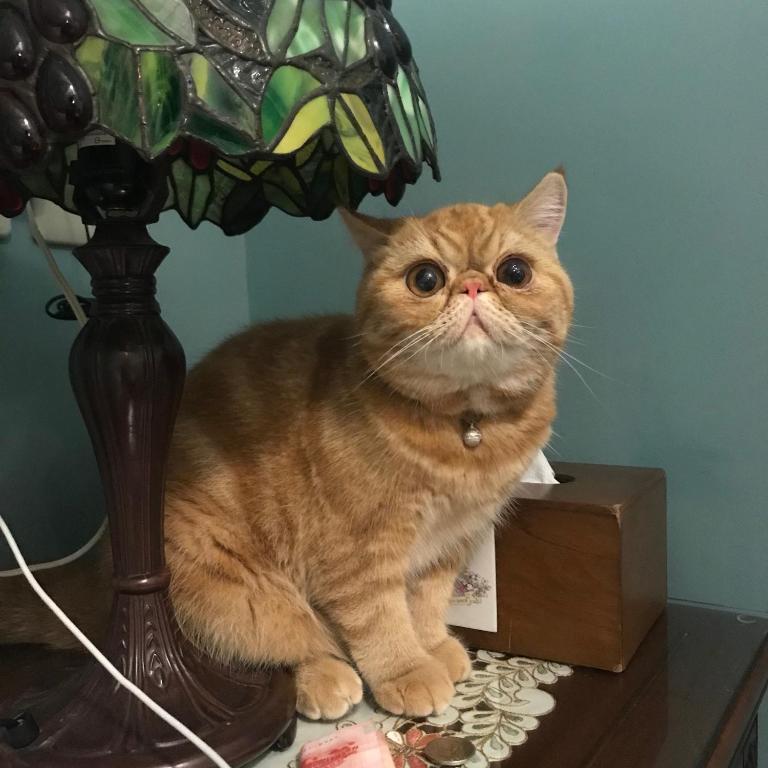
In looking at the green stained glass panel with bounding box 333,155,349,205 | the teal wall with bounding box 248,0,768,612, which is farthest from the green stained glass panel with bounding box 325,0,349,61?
the teal wall with bounding box 248,0,768,612

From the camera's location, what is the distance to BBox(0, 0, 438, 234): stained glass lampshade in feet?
1.57

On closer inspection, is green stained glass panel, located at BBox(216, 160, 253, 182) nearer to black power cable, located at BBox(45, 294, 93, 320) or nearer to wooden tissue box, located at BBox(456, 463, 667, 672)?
black power cable, located at BBox(45, 294, 93, 320)

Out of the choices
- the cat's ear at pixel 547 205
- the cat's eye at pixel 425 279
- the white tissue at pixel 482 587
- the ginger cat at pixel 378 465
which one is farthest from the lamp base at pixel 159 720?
the cat's ear at pixel 547 205

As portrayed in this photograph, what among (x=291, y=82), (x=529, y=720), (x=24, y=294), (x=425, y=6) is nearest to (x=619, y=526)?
(x=529, y=720)

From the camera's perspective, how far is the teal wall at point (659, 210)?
3.89ft

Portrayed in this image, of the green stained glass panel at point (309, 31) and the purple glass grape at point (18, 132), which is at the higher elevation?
the green stained glass panel at point (309, 31)

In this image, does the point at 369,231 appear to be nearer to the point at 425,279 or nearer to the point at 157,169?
the point at 425,279

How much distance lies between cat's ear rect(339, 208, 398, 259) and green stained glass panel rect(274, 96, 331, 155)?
427 millimetres

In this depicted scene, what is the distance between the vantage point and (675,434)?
1265 millimetres

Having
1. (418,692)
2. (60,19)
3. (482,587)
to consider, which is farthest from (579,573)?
(60,19)

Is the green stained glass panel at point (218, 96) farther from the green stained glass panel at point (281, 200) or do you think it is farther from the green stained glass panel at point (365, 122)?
the green stained glass panel at point (281, 200)

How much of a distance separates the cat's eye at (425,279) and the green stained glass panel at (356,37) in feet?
1.20

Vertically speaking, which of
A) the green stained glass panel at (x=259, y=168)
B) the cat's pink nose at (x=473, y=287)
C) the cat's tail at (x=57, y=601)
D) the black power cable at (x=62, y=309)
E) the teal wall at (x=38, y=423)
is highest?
the green stained glass panel at (x=259, y=168)

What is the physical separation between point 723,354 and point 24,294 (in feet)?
3.87
